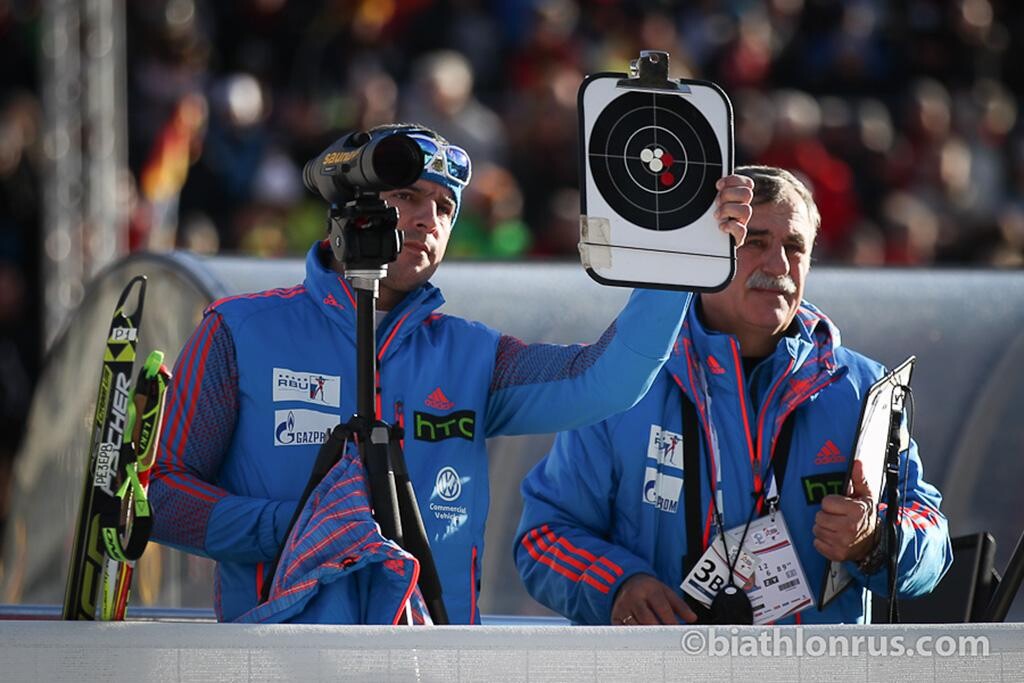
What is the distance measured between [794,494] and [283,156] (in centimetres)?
541

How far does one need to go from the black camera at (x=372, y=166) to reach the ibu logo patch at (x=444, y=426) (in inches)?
18.6

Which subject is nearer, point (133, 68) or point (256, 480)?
point (256, 480)

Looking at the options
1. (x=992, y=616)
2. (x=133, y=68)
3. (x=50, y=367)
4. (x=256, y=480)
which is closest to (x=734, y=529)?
(x=992, y=616)

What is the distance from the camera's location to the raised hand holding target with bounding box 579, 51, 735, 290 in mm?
2730

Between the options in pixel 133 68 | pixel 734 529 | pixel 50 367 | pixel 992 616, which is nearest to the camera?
pixel 992 616

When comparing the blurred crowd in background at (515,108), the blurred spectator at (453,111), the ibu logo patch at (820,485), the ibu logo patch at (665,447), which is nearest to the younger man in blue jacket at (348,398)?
the ibu logo patch at (665,447)

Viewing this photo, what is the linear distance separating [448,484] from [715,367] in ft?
2.07

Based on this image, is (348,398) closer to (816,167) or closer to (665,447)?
(665,447)

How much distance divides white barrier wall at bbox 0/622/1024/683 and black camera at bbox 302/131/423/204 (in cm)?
74

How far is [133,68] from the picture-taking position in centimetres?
877

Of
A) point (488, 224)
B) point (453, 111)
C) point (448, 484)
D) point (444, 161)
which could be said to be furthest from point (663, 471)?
point (453, 111)

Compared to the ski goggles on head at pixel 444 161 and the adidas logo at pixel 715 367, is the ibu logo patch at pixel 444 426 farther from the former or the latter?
Answer: the adidas logo at pixel 715 367

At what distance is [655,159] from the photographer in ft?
9.18

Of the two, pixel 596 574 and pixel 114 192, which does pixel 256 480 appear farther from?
pixel 114 192
